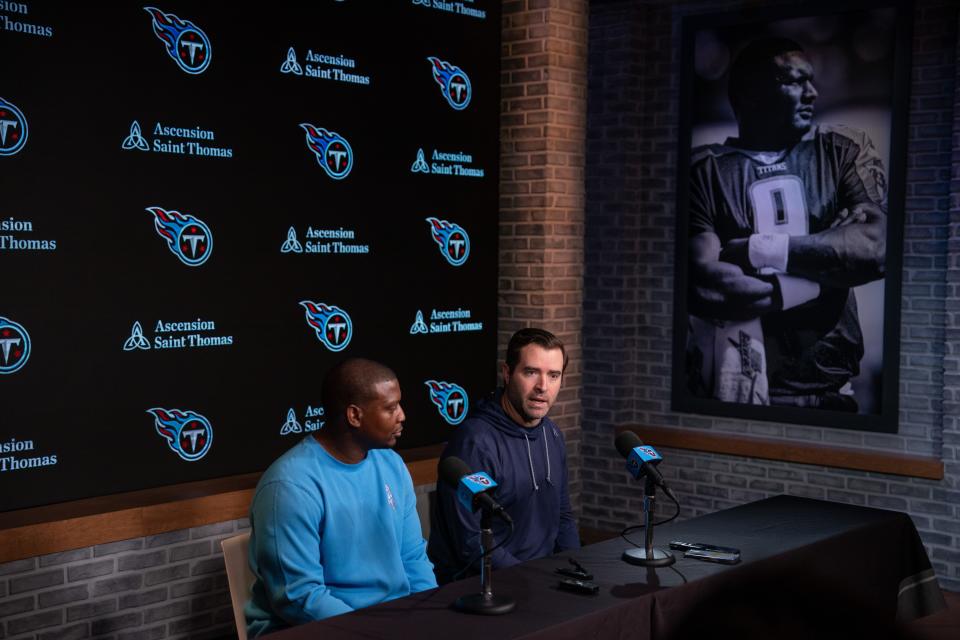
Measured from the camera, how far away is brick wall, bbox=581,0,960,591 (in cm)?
600

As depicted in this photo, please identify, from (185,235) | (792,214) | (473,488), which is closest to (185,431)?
(185,235)

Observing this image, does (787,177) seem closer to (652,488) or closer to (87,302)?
(652,488)

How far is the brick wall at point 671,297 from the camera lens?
19.7 feet

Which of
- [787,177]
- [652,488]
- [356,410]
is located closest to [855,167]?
[787,177]

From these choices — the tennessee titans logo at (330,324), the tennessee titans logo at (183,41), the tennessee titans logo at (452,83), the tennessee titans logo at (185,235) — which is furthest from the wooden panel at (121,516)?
the tennessee titans logo at (452,83)

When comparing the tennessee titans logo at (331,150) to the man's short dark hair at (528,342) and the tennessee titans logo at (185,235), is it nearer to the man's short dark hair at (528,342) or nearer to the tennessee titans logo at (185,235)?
the tennessee titans logo at (185,235)

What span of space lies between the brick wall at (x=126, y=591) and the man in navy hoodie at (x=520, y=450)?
1353mm

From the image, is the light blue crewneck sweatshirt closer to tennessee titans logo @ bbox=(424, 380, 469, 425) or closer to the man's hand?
tennessee titans logo @ bbox=(424, 380, 469, 425)

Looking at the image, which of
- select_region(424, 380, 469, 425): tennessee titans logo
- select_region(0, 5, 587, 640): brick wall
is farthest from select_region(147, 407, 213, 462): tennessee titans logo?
select_region(424, 380, 469, 425): tennessee titans logo

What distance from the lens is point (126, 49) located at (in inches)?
174

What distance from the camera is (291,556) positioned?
3.12 metres

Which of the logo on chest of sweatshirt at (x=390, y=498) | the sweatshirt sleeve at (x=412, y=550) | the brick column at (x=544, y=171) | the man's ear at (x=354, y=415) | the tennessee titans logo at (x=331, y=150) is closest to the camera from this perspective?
the man's ear at (x=354, y=415)

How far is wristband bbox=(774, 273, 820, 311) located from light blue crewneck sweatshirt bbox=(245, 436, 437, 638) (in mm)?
3626

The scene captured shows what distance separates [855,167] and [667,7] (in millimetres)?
1643
